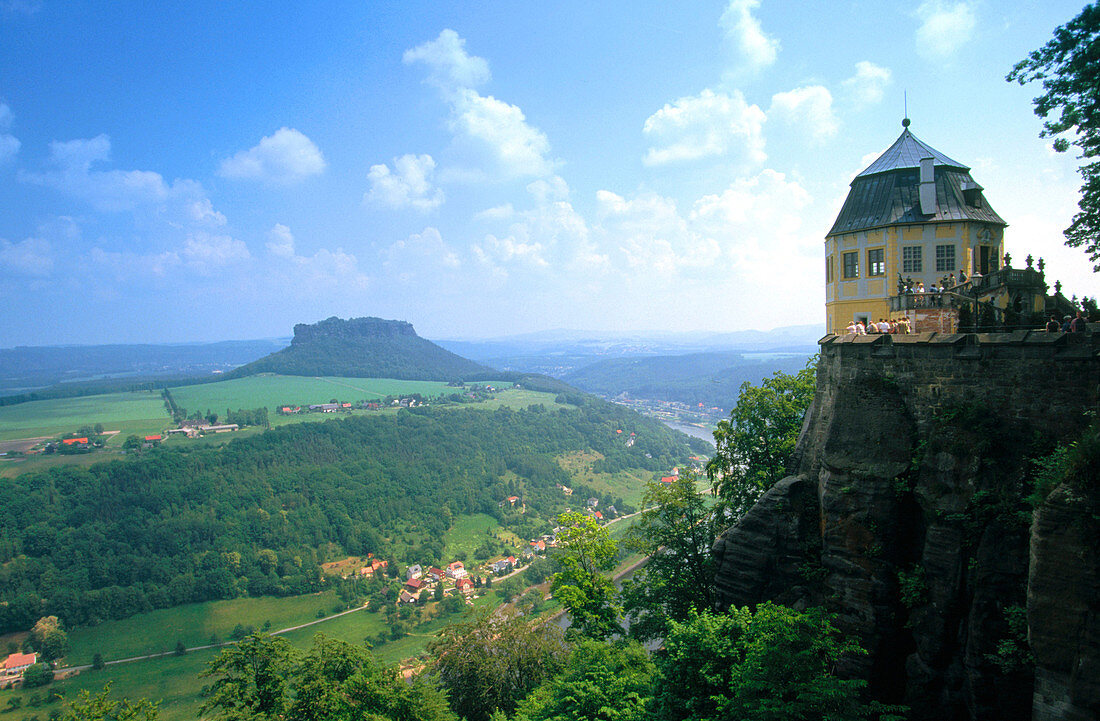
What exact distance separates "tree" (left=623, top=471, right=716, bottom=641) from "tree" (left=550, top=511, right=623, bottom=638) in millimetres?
879

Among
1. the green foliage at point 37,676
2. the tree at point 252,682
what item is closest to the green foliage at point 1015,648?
the tree at point 252,682

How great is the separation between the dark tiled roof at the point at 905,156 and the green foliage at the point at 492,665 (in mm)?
25360

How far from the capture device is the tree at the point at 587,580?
22.5m

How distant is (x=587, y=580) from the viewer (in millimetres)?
22969

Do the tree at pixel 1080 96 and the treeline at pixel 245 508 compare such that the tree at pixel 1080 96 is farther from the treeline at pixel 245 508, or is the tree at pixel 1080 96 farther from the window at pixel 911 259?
the treeline at pixel 245 508

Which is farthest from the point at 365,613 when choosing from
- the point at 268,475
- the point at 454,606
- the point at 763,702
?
the point at 763,702

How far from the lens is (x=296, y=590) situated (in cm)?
8456

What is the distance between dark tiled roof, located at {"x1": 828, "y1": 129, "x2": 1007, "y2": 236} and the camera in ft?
70.7

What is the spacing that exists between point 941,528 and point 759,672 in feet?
18.0

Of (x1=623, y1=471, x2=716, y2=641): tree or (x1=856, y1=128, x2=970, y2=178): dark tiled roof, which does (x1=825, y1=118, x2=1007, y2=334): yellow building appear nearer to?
(x1=856, y1=128, x2=970, y2=178): dark tiled roof

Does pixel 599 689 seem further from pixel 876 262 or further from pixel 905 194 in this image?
pixel 905 194

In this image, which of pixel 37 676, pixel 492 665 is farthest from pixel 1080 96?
pixel 37 676

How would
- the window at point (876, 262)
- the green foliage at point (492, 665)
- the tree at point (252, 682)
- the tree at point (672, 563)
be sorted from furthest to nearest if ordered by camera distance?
the green foliage at point (492, 665) < the window at point (876, 262) < the tree at point (672, 563) < the tree at point (252, 682)

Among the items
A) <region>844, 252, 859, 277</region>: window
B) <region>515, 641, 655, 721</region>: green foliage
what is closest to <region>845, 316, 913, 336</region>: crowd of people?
<region>844, 252, 859, 277</region>: window
